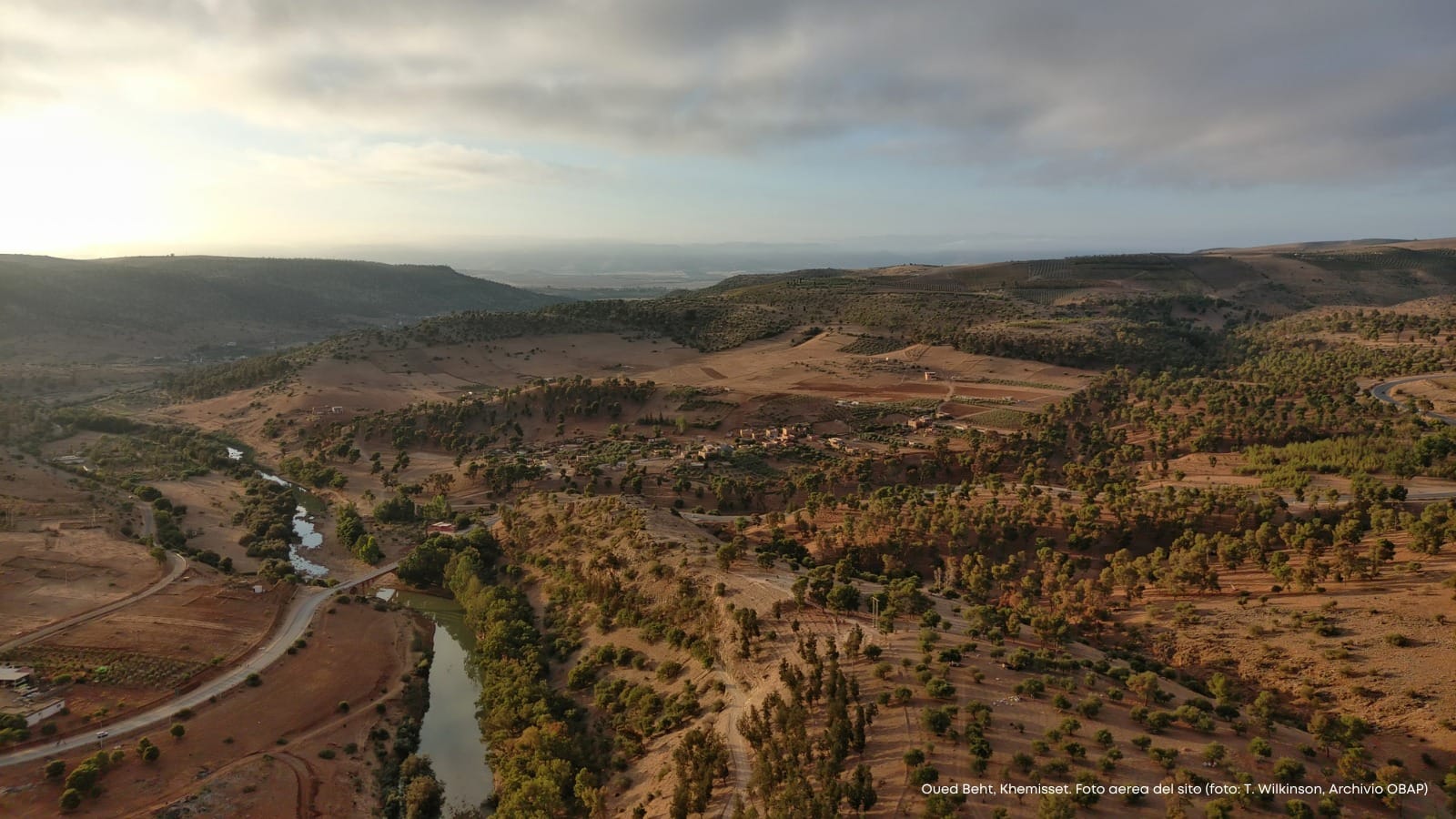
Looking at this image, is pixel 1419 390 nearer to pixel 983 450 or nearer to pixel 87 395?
pixel 983 450

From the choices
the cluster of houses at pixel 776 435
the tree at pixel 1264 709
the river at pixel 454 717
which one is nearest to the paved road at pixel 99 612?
the river at pixel 454 717

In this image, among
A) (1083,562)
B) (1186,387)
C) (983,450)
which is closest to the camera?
(1083,562)

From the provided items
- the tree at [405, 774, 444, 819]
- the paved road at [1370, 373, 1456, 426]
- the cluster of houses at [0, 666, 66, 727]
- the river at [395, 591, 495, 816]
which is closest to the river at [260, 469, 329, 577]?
the river at [395, 591, 495, 816]

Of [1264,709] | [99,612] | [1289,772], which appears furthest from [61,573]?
[1264,709]

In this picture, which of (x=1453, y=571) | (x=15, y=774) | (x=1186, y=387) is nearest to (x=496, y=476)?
(x=15, y=774)

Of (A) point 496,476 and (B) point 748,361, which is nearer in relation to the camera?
(A) point 496,476

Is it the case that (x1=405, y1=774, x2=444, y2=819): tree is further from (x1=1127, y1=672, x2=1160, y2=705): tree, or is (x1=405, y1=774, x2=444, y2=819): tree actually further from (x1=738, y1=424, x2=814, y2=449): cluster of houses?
(x1=738, y1=424, x2=814, y2=449): cluster of houses

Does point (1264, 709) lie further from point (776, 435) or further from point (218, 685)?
point (776, 435)

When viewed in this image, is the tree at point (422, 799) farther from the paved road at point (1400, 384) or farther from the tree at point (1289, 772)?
the paved road at point (1400, 384)
